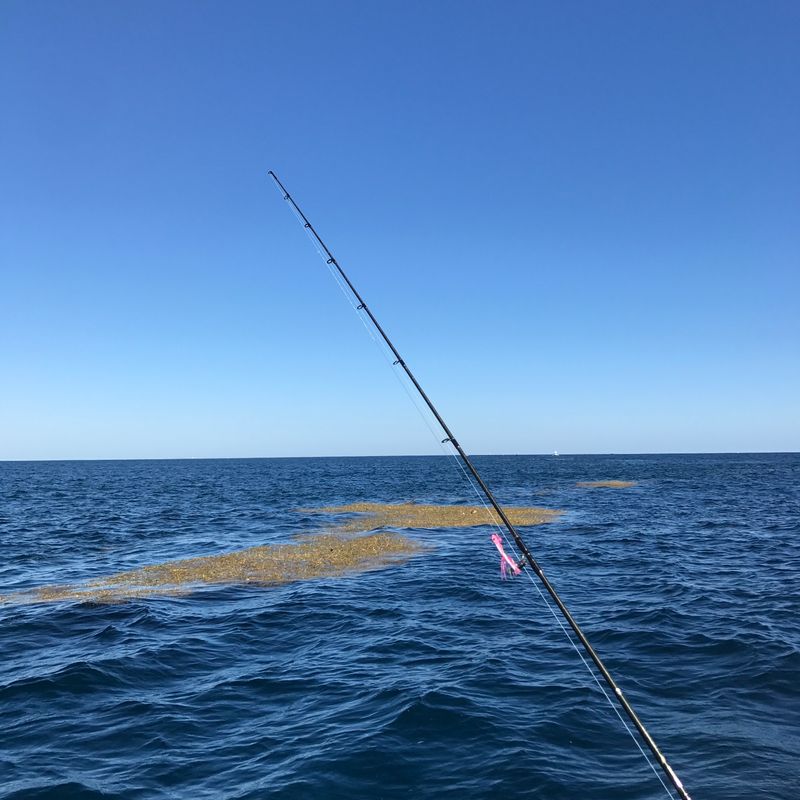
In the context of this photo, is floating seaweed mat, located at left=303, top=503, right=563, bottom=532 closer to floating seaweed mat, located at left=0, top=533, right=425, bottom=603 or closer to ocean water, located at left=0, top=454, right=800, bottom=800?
floating seaweed mat, located at left=0, top=533, right=425, bottom=603

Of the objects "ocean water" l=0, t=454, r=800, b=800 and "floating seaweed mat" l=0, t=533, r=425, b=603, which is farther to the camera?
"floating seaweed mat" l=0, t=533, r=425, b=603

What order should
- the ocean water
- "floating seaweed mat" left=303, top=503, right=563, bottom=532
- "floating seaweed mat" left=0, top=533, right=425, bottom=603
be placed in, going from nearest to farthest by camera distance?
1. the ocean water
2. "floating seaweed mat" left=0, top=533, right=425, bottom=603
3. "floating seaweed mat" left=303, top=503, right=563, bottom=532

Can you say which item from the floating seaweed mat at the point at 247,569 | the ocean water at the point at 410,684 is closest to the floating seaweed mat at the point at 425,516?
the floating seaweed mat at the point at 247,569

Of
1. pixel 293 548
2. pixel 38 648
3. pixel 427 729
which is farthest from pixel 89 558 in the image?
pixel 427 729

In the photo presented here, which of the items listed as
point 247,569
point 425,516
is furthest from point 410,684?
point 425,516

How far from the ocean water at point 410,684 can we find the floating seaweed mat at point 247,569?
1119 millimetres

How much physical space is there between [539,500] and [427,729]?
1690 inches

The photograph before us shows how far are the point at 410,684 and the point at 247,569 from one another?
1239 centimetres

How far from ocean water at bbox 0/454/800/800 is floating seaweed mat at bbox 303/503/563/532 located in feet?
36.3

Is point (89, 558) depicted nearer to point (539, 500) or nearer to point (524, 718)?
point (524, 718)

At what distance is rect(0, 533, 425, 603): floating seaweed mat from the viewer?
1916 cm

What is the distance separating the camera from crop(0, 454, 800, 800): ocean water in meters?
8.33

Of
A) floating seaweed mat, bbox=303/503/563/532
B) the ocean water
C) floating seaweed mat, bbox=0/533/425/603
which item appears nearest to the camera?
the ocean water

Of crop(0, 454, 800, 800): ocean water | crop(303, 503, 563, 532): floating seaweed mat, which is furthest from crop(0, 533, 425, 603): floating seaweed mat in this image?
crop(303, 503, 563, 532): floating seaweed mat
